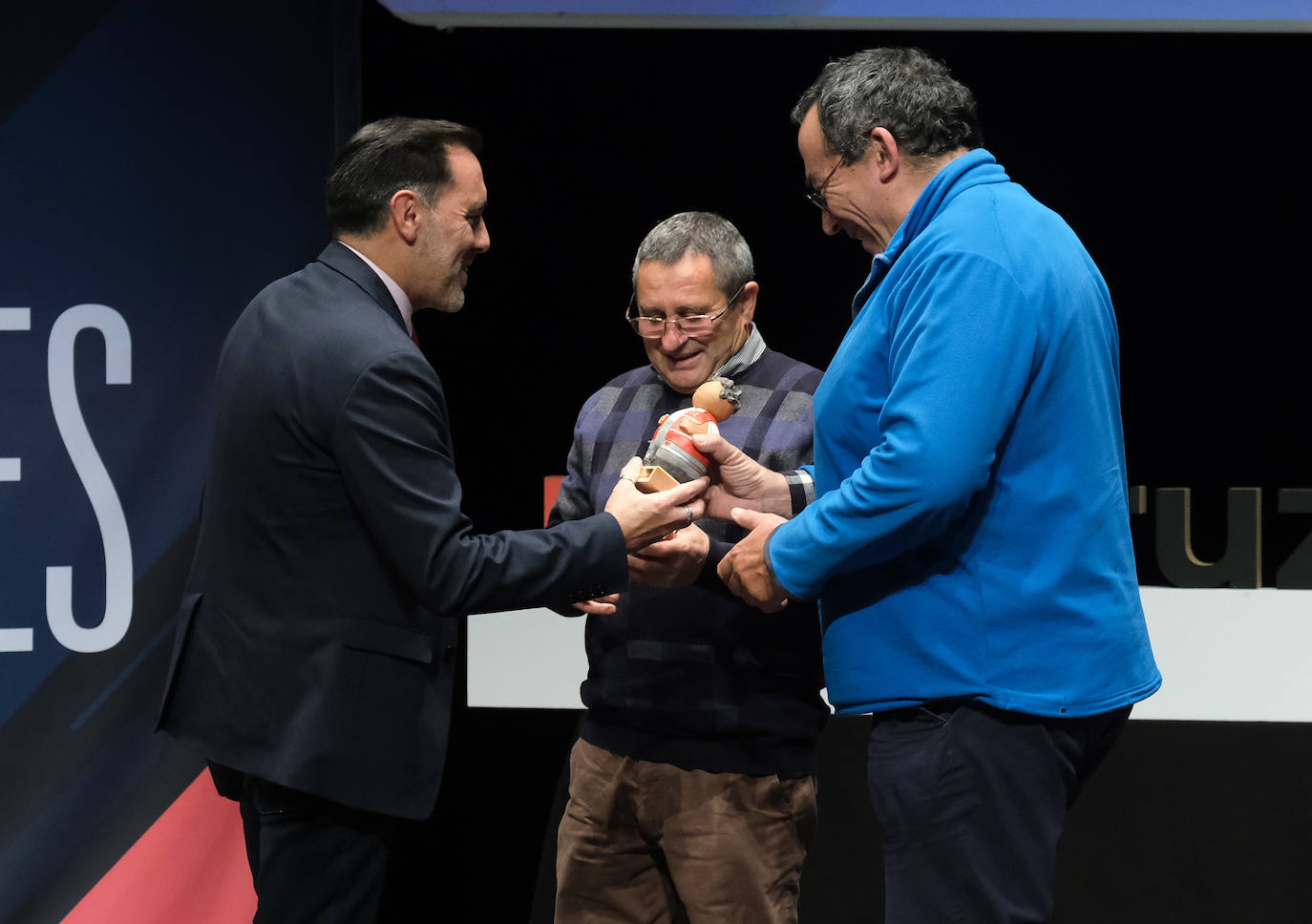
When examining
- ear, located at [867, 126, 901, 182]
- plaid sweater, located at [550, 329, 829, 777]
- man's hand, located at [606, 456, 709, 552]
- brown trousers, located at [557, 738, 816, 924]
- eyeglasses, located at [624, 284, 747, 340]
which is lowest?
brown trousers, located at [557, 738, 816, 924]

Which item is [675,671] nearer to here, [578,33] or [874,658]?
[874,658]

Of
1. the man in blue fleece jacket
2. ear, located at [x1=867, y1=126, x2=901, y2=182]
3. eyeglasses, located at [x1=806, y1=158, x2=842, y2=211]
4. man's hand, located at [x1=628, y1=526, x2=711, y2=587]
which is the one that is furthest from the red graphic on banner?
ear, located at [x1=867, y1=126, x2=901, y2=182]

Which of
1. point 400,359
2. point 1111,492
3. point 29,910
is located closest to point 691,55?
point 400,359

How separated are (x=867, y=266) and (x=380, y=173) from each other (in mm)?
1571

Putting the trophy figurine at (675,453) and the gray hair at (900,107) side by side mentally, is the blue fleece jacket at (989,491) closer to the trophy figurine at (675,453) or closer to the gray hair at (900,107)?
the gray hair at (900,107)

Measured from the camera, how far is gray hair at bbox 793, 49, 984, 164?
163cm

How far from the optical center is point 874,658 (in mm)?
1556

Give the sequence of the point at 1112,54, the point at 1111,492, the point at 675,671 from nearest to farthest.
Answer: the point at 1111,492, the point at 675,671, the point at 1112,54

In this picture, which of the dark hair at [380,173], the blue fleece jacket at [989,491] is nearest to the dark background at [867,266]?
the dark hair at [380,173]

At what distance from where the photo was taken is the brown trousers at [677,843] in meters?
2.02

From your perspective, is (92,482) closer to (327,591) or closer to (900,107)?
(327,591)

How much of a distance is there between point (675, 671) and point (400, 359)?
0.74 m

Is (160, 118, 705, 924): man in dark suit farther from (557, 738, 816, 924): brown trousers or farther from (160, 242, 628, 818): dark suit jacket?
(557, 738, 816, 924): brown trousers

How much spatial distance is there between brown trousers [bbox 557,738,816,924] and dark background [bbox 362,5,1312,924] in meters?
1.02
